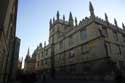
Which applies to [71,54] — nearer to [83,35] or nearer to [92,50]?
[83,35]

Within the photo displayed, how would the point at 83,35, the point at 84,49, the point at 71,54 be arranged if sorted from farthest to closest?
the point at 71,54, the point at 83,35, the point at 84,49

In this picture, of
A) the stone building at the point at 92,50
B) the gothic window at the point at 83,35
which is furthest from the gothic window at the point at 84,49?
the gothic window at the point at 83,35

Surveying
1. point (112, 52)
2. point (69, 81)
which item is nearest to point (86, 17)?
point (112, 52)

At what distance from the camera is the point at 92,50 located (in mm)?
20266

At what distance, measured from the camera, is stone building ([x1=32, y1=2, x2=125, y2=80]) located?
1794 cm

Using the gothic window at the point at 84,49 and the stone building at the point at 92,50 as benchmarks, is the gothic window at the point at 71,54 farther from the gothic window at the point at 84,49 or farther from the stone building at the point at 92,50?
the gothic window at the point at 84,49

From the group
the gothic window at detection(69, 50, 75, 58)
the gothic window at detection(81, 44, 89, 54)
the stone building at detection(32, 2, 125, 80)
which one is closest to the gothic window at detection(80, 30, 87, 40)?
the stone building at detection(32, 2, 125, 80)

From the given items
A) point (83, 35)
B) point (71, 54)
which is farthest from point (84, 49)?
point (71, 54)

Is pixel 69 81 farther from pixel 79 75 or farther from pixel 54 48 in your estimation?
pixel 54 48

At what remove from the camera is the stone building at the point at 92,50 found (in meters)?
17.9

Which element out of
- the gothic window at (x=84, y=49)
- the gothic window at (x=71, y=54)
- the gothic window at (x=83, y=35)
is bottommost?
the gothic window at (x=71, y=54)

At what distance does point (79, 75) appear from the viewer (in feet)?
63.1

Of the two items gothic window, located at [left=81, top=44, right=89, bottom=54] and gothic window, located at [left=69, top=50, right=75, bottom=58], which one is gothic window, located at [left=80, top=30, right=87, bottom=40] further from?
gothic window, located at [left=69, top=50, right=75, bottom=58]

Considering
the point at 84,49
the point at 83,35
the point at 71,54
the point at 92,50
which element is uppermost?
the point at 83,35
